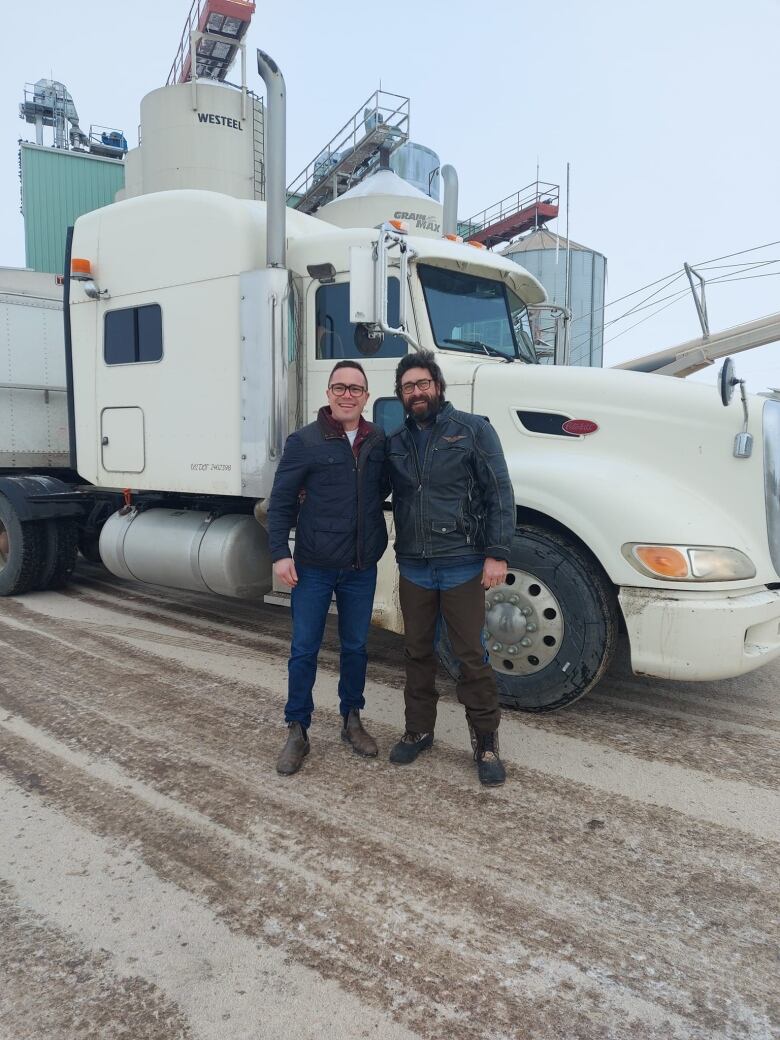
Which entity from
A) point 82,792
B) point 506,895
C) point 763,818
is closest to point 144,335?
point 82,792

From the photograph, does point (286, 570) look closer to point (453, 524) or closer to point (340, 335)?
point (453, 524)

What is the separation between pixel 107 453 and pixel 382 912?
465 cm

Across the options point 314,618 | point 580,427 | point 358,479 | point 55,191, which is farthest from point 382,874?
point 55,191

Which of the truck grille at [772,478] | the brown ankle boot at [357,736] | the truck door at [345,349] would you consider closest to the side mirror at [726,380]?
the truck grille at [772,478]

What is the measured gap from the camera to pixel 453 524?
3.17m

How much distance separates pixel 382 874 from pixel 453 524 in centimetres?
145

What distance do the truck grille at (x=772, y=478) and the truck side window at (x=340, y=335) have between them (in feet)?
7.04

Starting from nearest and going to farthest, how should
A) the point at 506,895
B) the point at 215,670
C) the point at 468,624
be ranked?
the point at 506,895 → the point at 468,624 → the point at 215,670

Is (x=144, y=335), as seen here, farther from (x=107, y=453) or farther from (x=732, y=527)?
(x=732, y=527)

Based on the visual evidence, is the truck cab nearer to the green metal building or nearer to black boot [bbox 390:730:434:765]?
black boot [bbox 390:730:434:765]

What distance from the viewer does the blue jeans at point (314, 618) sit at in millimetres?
3398

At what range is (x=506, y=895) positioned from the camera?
7.86ft

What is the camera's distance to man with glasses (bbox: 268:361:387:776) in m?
3.30

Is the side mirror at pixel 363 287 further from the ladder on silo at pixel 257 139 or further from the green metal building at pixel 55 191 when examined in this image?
the green metal building at pixel 55 191
